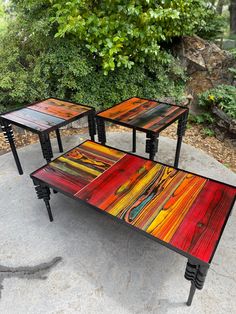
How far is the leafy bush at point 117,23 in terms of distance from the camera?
115 inches

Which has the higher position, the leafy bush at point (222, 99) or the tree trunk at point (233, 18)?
the tree trunk at point (233, 18)

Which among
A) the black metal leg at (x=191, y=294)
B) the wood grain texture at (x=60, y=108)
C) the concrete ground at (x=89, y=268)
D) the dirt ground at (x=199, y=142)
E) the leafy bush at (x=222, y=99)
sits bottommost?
the dirt ground at (x=199, y=142)

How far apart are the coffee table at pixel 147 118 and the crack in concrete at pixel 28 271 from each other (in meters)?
1.34

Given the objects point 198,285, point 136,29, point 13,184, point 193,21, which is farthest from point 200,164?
point 193,21

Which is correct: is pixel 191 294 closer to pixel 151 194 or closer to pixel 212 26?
pixel 151 194

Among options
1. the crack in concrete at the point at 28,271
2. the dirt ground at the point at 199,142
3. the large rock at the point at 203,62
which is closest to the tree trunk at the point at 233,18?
the large rock at the point at 203,62

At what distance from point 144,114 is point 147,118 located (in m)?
0.12

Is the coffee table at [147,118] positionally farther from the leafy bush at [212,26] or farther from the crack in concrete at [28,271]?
the leafy bush at [212,26]

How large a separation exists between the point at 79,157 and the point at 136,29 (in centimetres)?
209

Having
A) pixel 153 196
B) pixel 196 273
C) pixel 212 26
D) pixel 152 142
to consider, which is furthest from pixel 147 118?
pixel 212 26

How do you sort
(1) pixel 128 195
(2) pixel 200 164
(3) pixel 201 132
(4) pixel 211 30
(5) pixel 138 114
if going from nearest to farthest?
(1) pixel 128 195, (5) pixel 138 114, (2) pixel 200 164, (3) pixel 201 132, (4) pixel 211 30

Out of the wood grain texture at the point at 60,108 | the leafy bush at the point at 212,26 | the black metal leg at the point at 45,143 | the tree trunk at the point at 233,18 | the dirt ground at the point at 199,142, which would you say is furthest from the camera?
the tree trunk at the point at 233,18

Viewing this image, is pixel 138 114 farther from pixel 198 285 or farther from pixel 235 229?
pixel 198 285

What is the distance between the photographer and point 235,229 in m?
2.04
